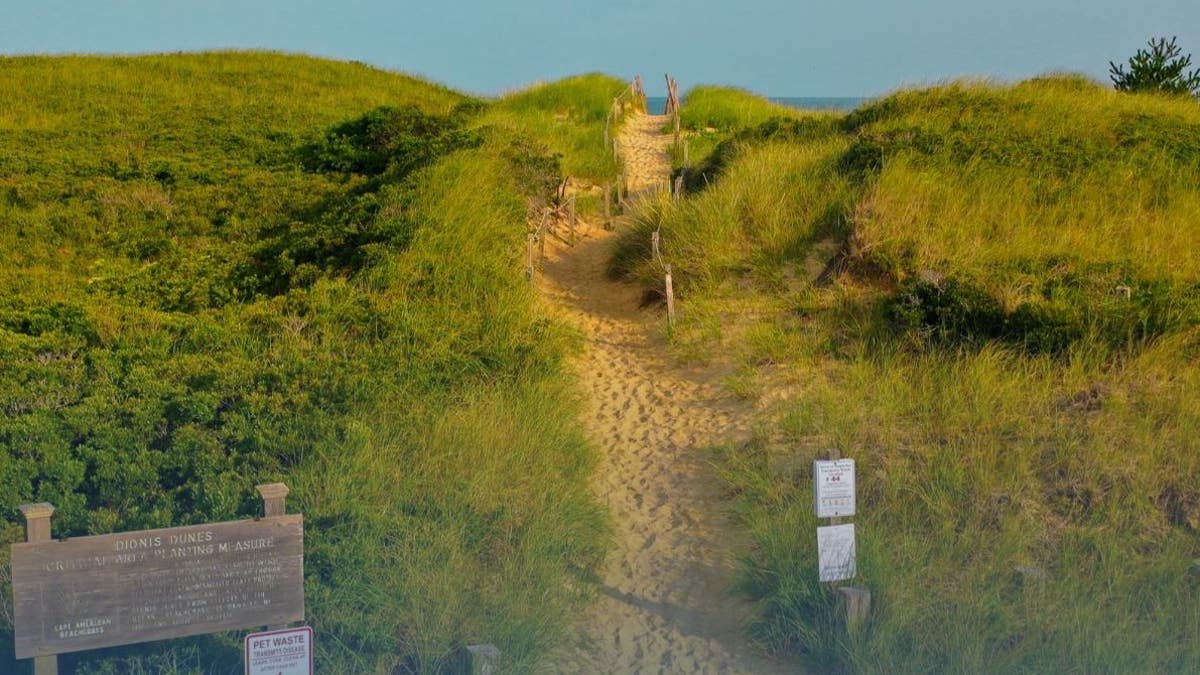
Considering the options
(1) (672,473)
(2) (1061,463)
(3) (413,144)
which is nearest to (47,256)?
(3) (413,144)

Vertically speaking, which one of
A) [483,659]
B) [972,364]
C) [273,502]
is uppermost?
[972,364]

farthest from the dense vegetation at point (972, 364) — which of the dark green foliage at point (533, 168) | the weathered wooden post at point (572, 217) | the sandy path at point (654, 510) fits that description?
the weathered wooden post at point (572, 217)

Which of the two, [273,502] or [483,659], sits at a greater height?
[273,502]

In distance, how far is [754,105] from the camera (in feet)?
89.4

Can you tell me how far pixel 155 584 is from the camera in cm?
509

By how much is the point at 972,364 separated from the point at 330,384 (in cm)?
511

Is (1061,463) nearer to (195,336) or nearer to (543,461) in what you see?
(543,461)

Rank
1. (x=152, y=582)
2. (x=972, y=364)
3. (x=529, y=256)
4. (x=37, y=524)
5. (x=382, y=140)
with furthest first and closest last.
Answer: (x=382, y=140) < (x=529, y=256) < (x=972, y=364) < (x=152, y=582) < (x=37, y=524)

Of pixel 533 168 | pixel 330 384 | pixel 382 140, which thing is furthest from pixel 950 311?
pixel 382 140

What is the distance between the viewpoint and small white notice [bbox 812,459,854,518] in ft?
19.7

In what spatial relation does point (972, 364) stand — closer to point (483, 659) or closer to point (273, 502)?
point (483, 659)

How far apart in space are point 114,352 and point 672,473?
4805mm

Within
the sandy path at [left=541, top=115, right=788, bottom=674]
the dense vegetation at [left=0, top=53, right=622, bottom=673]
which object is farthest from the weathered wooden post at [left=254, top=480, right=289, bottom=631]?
the sandy path at [left=541, top=115, right=788, bottom=674]

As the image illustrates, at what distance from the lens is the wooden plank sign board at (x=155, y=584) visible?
194 inches
